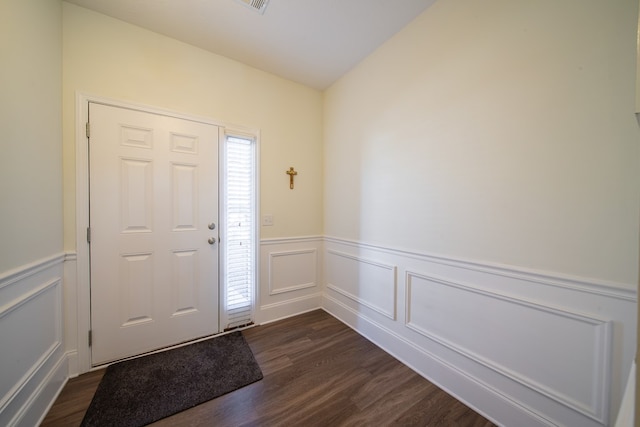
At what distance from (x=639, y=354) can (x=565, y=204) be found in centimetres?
110

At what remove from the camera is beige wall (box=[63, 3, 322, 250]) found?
5.48ft

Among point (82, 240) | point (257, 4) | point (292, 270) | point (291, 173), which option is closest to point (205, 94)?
point (257, 4)

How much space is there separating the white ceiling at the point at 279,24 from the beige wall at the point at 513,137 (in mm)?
225

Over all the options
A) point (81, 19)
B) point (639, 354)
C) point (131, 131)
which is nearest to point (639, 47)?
point (639, 354)

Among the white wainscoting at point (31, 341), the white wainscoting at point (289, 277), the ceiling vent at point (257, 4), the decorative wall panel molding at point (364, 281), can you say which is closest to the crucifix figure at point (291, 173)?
the white wainscoting at point (289, 277)

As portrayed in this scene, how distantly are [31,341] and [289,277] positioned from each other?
186cm

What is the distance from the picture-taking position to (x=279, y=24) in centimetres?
183

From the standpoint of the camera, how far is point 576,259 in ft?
3.61

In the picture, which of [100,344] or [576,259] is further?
[100,344]

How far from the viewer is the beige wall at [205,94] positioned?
1.67 metres

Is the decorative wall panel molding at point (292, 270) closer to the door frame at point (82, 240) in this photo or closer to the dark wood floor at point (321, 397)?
the dark wood floor at point (321, 397)

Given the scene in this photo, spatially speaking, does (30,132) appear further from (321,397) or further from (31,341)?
(321,397)

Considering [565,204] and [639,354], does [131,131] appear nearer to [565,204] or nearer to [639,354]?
[639,354]

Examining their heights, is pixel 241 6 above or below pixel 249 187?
above
